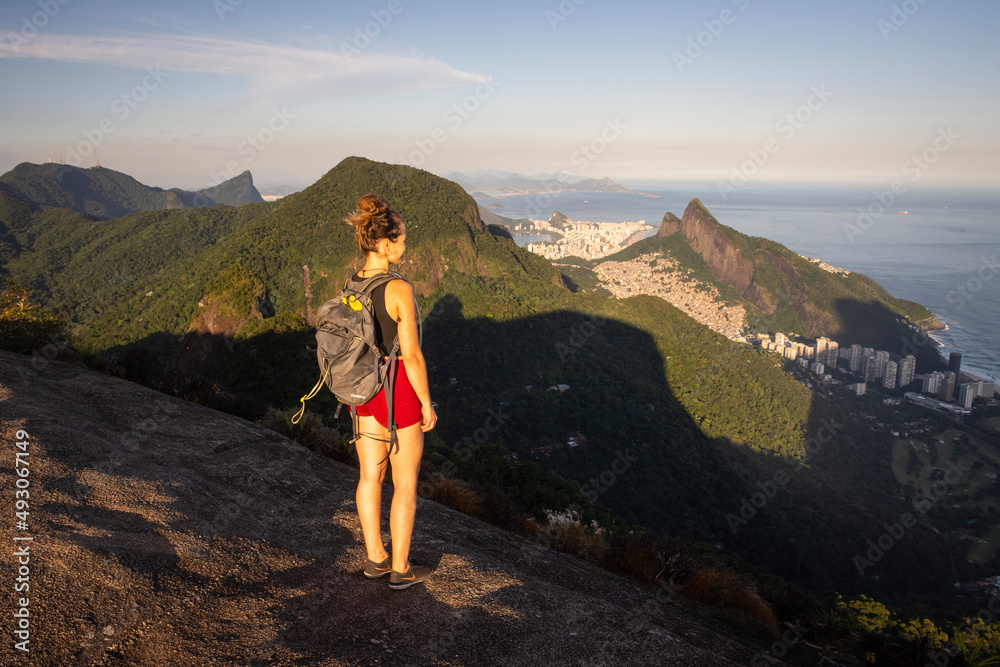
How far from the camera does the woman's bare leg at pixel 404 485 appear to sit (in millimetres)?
2910

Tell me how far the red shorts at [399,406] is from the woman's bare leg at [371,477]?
0.05 m

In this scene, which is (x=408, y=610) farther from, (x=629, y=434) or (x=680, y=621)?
(x=629, y=434)

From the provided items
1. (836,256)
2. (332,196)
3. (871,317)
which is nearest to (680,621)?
(332,196)

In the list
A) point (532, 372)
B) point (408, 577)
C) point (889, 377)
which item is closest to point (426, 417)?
point (408, 577)

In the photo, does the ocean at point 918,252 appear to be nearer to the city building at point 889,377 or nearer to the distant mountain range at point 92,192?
the city building at point 889,377

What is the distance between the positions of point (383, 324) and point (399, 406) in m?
0.44

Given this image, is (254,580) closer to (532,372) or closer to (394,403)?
(394,403)

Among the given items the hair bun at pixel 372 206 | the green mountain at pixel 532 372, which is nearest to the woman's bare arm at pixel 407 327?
the hair bun at pixel 372 206

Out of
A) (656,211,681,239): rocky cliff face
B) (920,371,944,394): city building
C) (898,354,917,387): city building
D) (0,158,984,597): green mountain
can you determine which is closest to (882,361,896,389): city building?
(898,354,917,387): city building

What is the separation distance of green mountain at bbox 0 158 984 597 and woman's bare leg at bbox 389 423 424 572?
285 centimetres

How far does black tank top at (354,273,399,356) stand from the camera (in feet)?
9.10

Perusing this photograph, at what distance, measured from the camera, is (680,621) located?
144 inches

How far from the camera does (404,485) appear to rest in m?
2.96

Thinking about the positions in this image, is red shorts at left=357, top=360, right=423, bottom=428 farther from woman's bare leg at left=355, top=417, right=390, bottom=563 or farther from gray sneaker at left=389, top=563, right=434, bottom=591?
gray sneaker at left=389, top=563, right=434, bottom=591
